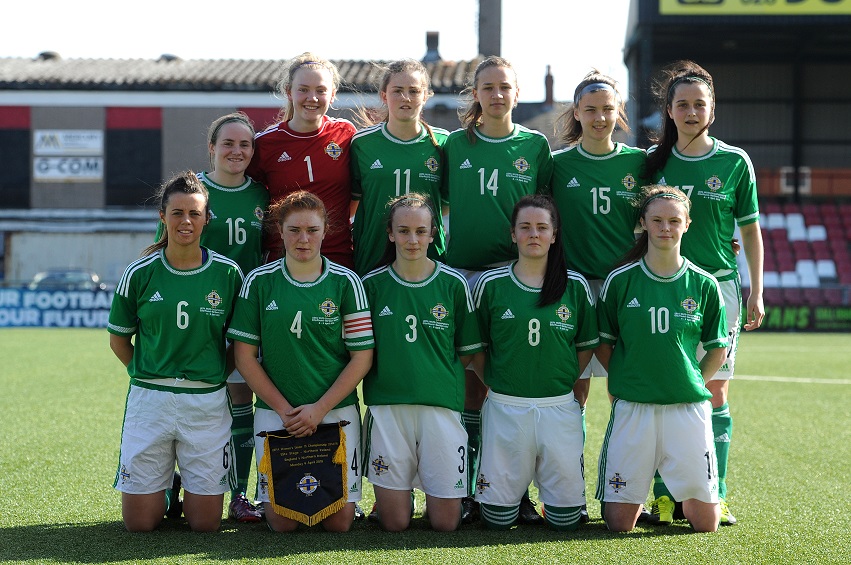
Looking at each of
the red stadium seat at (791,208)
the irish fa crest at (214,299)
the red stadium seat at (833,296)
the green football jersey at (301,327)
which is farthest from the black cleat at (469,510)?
the red stadium seat at (791,208)

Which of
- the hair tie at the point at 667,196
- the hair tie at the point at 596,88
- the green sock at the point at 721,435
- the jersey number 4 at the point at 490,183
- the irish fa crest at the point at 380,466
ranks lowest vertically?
the irish fa crest at the point at 380,466

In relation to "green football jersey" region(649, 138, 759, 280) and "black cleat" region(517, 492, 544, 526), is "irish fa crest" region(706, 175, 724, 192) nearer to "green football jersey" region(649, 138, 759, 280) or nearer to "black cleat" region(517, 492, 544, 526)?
"green football jersey" region(649, 138, 759, 280)

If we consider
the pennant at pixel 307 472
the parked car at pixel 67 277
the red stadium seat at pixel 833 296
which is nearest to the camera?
the pennant at pixel 307 472

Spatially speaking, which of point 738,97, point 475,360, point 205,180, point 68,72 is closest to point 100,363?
point 205,180

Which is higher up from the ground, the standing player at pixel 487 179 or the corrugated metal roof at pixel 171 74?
the corrugated metal roof at pixel 171 74

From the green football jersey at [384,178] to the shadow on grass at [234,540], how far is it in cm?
132

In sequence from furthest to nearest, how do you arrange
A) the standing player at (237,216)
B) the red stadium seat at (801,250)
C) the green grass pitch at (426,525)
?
the red stadium seat at (801,250), the standing player at (237,216), the green grass pitch at (426,525)

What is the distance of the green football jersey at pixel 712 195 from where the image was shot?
436 cm

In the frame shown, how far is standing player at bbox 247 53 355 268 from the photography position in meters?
4.50

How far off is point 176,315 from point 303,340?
57 cm

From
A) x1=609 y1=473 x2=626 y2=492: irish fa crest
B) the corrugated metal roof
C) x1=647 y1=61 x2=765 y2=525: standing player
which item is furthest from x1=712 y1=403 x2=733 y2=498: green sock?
the corrugated metal roof

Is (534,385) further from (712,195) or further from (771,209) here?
(771,209)

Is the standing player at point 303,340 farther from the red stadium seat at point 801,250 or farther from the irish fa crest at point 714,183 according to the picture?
the red stadium seat at point 801,250

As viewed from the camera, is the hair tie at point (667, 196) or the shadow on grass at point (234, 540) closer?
the shadow on grass at point (234, 540)
